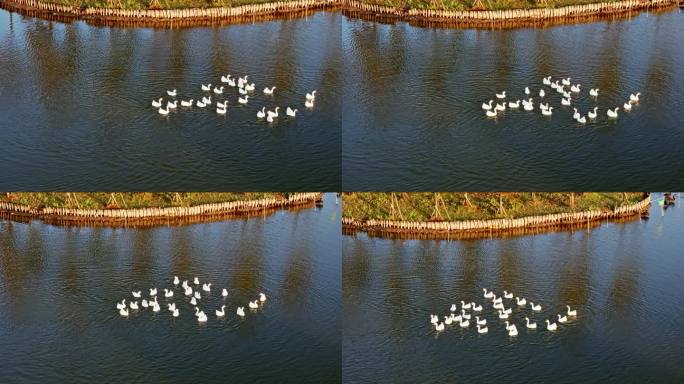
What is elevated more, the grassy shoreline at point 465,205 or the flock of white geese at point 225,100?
the flock of white geese at point 225,100

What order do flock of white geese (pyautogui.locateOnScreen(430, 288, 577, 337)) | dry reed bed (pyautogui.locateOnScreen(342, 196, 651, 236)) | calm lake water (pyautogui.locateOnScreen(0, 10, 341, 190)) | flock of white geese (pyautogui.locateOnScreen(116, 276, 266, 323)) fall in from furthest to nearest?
dry reed bed (pyautogui.locateOnScreen(342, 196, 651, 236))
calm lake water (pyautogui.locateOnScreen(0, 10, 341, 190))
flock of white geese (pyautogui.locateOnScreen(116, 276, 266, 323))
flock of white geese (pyautogui.locateOnScreen(430, 288, 577, 337))

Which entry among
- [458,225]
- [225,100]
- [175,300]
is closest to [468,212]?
[458,225]

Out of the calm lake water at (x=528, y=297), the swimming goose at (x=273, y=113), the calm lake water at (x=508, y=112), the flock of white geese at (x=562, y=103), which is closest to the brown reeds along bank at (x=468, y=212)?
the calm lake water at (x=528, y=297)

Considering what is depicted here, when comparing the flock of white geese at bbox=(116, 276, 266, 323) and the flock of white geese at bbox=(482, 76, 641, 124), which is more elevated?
the flock of white geese at bbox=(482, 76, 641, 124)

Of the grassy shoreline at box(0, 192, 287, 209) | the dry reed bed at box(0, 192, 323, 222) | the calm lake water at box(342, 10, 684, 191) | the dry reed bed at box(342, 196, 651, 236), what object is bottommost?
the dry reed bed at box(342, 196, 651, 236)

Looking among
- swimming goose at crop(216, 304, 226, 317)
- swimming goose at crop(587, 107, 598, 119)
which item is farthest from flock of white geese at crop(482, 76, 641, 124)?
swimming goose at crop(216, 304, 226, 317)

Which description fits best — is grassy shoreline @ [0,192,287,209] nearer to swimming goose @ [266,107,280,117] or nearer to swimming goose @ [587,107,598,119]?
swimming goose @ [266,107,280,117]

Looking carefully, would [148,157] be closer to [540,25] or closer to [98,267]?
[98,267]

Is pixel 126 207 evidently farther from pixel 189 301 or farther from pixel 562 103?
pixel 562 103

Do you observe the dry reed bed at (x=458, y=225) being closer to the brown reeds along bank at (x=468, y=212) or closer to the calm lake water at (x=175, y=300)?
the brown reeds along bank at (x=468, y=212)
